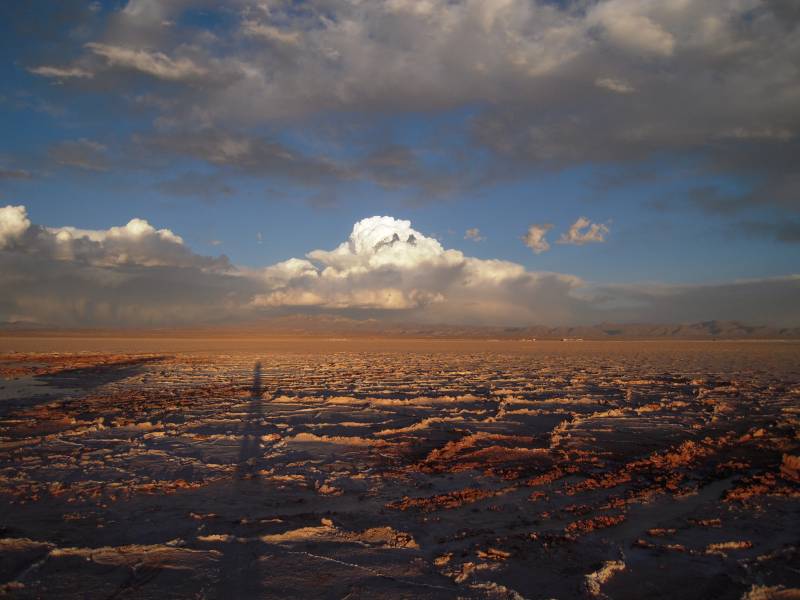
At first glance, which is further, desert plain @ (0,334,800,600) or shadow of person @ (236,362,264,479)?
shadow of person @ (236,362,264,479)

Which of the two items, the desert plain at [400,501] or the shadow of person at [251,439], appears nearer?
the desert plain at [400,501]

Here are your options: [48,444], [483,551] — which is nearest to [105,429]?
[48,444]

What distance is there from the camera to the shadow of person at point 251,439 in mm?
6473

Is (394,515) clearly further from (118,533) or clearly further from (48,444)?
(48,444)

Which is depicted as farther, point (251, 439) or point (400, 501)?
point (251, 439)

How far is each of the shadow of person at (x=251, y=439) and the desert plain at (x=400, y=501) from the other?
5cm

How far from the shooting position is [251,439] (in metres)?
8.09

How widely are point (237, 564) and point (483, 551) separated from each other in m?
1.89

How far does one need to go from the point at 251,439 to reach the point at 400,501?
362 centimetres

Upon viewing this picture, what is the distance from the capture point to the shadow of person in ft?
21.2

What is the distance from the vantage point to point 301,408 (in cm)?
1102

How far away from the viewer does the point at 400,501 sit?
5.30 meters

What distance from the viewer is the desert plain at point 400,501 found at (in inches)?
146

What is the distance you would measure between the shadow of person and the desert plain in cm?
5
